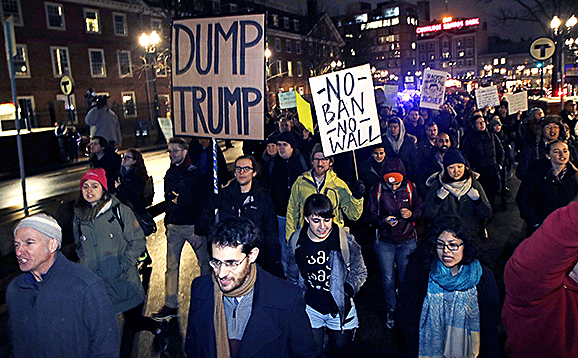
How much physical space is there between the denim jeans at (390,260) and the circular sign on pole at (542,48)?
8.41 meters

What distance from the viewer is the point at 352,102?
20.1ft

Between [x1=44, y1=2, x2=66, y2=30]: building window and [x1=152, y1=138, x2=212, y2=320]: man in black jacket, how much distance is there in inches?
1313

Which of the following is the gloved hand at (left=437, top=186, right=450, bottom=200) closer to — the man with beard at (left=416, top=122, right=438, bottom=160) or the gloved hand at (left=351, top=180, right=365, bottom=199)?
the gloved hand at (left=351, top=180, right=365, bottom=199)

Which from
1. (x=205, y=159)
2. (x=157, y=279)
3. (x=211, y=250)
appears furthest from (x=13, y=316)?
(x=205, y=159)

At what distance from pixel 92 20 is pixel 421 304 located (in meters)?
38.3

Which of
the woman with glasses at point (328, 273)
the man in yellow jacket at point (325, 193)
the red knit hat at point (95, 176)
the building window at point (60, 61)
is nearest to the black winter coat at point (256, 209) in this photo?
the man in yellow jacket at point (325, 193)

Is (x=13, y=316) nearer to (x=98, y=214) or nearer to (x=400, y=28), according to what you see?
(x=98, y=214)

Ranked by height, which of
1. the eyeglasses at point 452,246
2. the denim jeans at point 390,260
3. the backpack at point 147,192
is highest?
the eyeglasses at point 452,246

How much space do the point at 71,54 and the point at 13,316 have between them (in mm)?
36141

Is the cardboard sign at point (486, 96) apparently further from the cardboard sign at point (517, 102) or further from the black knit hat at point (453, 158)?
the black knit hat at point (453, 158)

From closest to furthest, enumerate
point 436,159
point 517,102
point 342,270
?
point 342,270 < point 436,159 < point 517,102

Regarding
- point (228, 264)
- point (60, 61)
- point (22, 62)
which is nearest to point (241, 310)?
point (228, 264)

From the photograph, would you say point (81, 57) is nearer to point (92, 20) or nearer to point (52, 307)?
point (92, 20)

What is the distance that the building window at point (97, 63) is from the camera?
36000 millimetres
